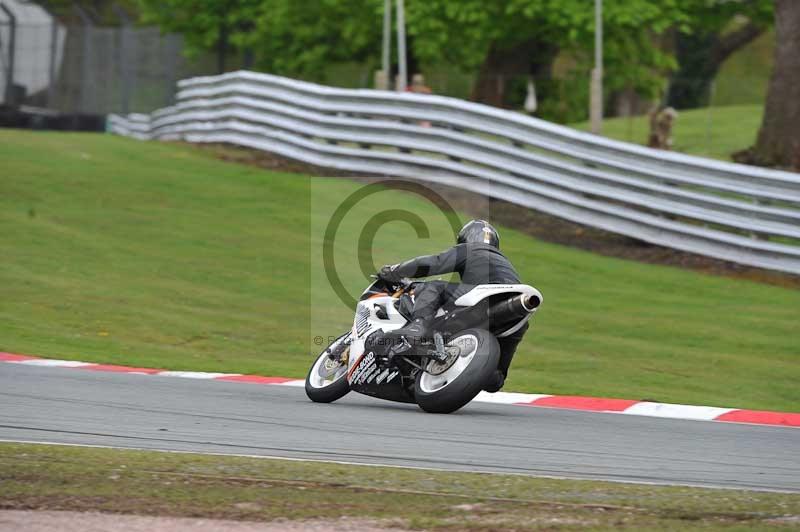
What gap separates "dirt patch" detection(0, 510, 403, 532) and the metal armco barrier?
35.6 ft

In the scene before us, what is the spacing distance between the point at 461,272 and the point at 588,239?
8.74m

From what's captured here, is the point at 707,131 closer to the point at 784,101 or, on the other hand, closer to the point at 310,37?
the point at 784,101

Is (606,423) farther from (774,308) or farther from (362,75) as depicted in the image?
(362,75)

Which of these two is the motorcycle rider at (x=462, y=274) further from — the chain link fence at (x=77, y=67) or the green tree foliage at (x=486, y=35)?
the chain link fence at (x=77, y=67)

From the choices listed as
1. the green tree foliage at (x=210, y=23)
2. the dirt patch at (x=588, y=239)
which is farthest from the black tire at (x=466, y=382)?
the green tree foliage at (x=210, y=23)

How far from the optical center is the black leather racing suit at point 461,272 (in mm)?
8398

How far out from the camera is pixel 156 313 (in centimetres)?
1232

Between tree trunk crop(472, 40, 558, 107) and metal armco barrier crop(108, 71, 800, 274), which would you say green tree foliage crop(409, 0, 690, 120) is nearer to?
tree trunk crop(472, 40, 558, 107)

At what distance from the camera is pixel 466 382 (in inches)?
317

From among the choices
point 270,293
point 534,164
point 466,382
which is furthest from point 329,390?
point 534,164

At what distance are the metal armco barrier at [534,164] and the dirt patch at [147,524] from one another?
10.8 meters

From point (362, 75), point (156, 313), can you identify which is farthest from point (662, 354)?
point (362, 75)

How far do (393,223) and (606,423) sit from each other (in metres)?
8.82

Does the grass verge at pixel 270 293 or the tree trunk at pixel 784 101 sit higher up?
the tree trunk at pixel 784 101
